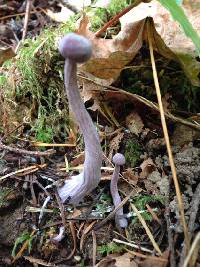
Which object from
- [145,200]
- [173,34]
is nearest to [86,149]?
[145,200]

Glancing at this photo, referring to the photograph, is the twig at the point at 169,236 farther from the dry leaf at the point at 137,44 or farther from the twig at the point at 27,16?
the twig at the point at 27,16

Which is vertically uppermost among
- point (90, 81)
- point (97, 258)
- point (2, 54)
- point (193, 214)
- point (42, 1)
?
point (42, 1)

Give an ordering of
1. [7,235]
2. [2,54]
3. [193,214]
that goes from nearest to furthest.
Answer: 1. [193,214]
2. [7,235]
3. [2,54]

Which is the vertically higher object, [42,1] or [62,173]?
[42,1]

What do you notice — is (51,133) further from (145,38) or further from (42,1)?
(42,1)

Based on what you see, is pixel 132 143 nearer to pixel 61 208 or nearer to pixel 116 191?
pixel 116 191

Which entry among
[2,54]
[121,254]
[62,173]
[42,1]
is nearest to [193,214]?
[121,254]

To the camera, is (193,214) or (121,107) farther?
(121,107)

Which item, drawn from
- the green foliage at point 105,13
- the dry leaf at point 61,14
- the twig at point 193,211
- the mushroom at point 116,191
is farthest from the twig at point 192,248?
the dry leaf at point 61,14

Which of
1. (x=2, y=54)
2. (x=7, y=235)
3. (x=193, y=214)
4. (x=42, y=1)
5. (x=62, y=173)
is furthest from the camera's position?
(x=42, y=1)
